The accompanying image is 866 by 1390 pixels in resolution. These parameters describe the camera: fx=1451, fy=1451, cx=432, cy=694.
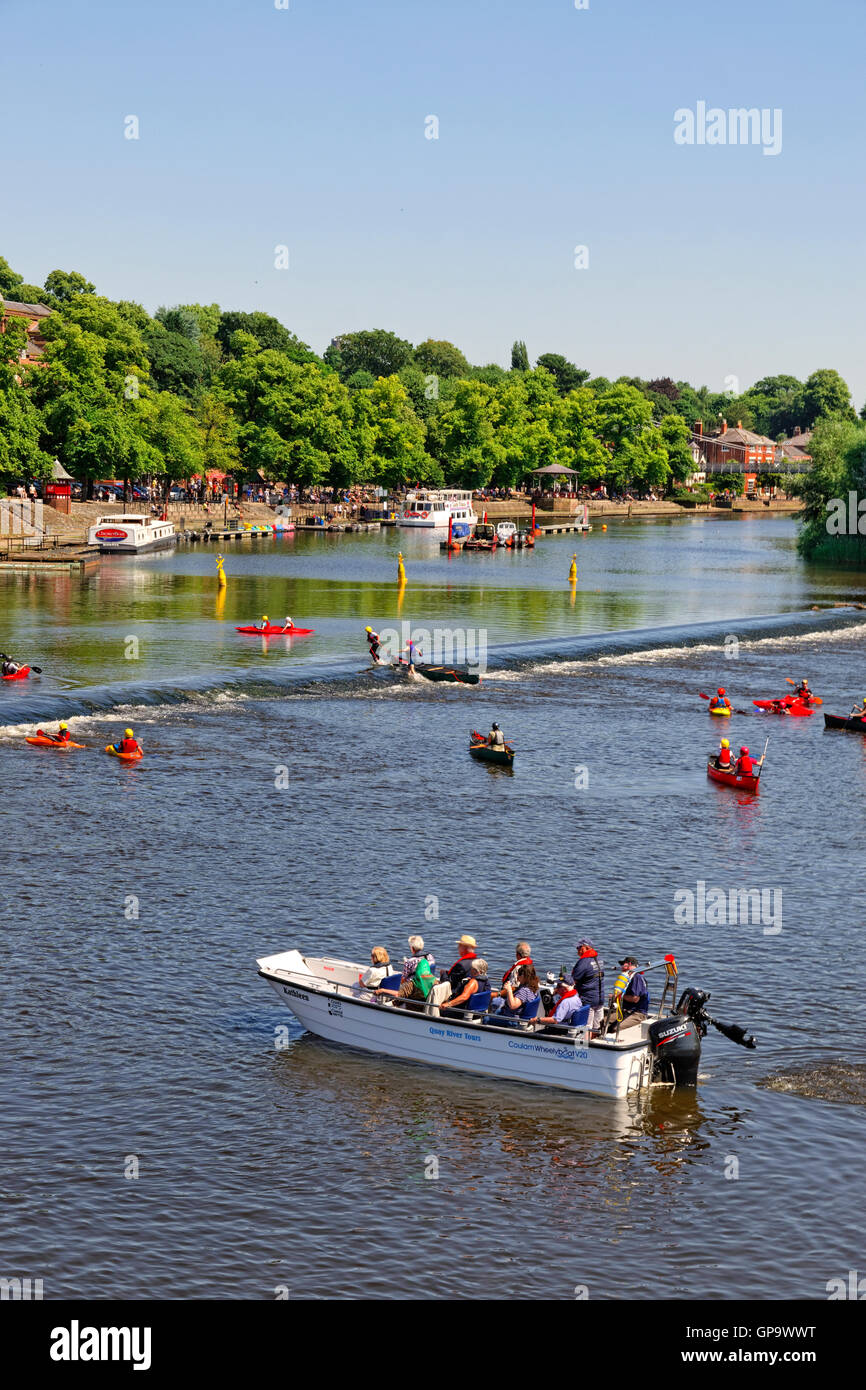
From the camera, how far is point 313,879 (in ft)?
149

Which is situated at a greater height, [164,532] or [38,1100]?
[164,532]

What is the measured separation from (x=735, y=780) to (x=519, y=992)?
29.0 m

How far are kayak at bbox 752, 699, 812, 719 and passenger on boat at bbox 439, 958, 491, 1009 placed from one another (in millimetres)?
47562

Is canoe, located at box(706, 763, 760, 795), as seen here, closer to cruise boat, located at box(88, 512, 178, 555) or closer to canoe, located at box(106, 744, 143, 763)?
canoe, located at box(106, 744, 143, 763)

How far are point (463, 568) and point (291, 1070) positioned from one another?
125376mm

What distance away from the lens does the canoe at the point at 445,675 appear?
269 ft

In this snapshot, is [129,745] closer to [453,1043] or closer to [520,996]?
[453,1043]

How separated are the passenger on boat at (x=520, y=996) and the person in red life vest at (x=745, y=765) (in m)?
28.6

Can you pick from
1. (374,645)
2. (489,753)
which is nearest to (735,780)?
(489,753)

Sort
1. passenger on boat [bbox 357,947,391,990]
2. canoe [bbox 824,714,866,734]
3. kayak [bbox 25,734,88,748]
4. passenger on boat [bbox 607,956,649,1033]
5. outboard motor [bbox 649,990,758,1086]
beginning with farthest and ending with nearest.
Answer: canoe [bbox 824,714,866,734] < kayak [bbox 25,734,88,748] < passenger on boat [bbox 357,947,391,990] < passenger on boat [bbox 607,956,649,1033] < outboard motor [bbox 649,990,758,1086]

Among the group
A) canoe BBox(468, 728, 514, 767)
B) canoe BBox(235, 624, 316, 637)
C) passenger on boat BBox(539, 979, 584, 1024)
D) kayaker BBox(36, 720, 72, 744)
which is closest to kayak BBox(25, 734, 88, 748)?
kayaker BBox(36, 720, 72, 744)

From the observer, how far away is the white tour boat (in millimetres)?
30859
